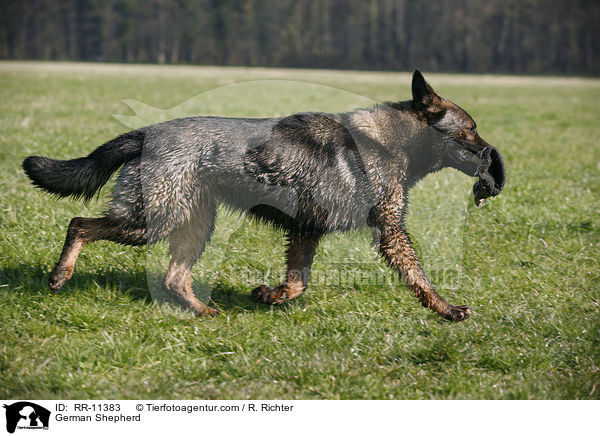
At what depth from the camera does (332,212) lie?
360 cm

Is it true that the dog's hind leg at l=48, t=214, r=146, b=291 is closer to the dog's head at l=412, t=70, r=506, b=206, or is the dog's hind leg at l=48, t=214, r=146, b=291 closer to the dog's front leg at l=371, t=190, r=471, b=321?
the dog's front leg at l=371, t=190, r=471, b=321

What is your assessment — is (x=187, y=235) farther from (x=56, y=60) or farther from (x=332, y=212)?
(x=56, y=60)

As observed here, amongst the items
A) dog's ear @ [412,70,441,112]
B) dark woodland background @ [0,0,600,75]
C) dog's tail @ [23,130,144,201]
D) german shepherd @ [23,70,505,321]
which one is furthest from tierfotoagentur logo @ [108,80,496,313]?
dark woodland background @ [0,0,600,75]

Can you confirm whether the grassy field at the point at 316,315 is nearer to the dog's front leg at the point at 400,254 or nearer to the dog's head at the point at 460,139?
the dog's front leg at the point at 400,254

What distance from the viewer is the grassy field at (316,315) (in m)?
3.02

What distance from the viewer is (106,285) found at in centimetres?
392

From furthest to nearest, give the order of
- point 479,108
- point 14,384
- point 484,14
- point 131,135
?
point 484,14
point 479,108
point 131,135
point 14,384

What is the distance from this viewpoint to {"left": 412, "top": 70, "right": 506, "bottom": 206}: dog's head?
146 inches

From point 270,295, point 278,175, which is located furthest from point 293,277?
point 278,175

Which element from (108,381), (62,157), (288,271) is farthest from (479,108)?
(108,381)

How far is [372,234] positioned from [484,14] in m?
58.9

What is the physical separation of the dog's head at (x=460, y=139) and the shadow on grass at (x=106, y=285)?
5.32 feet

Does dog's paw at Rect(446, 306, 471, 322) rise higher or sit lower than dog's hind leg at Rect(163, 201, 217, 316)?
lower
